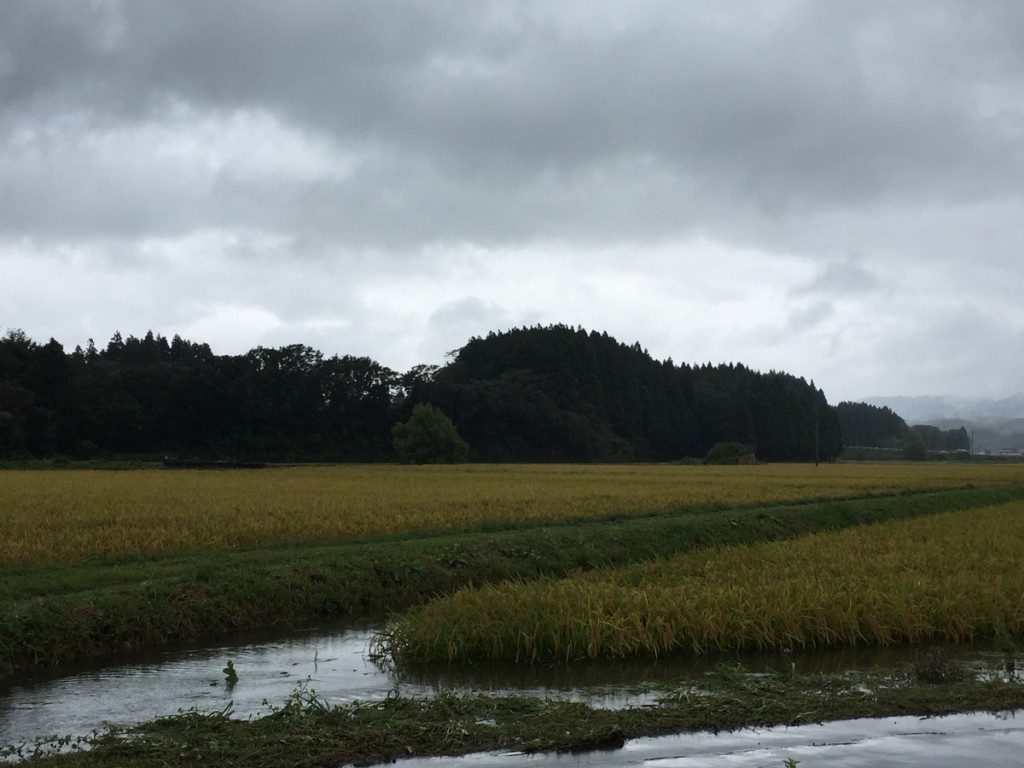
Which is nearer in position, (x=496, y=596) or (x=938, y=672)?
(x=938, y=672)

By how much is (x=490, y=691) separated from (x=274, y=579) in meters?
6.61

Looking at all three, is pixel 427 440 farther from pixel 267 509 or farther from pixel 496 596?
pixel 496 596

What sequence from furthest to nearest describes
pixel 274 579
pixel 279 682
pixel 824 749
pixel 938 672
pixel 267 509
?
pixel 267 509 < pixel 274 579 < pixel 279 682 < pixel 938 672 < pixel 824 749

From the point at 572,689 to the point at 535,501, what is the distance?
20.5m

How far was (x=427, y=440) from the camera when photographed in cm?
8900

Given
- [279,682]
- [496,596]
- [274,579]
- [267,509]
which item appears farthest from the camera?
[267,509]

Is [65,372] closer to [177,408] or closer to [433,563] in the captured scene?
[177,408]

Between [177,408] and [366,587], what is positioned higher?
[177,408]

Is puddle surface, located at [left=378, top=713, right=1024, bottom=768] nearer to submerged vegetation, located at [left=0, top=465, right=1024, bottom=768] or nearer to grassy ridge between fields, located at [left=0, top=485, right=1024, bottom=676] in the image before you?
submerged vegetation, located at [left=0, top=465, right=1024, bottom=768]

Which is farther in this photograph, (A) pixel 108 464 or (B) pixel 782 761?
(A) pixel 108 464

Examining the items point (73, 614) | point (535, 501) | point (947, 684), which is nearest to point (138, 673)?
point (73, 614)

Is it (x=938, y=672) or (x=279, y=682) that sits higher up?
(x=938, y=672)

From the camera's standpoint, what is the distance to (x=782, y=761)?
6996 millimetres

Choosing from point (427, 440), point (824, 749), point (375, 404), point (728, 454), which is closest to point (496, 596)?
point (824, 749)
